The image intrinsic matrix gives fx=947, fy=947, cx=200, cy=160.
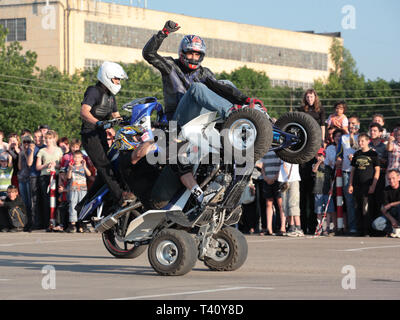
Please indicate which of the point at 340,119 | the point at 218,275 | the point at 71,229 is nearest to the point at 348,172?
the point at 340,119

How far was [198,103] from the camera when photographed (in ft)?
34.2

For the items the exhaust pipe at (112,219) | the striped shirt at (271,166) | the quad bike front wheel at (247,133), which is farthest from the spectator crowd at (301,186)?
the quad bike front wheel at (247,133)

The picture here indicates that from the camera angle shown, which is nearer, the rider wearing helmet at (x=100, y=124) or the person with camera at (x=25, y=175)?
the rider wearing helmet at (x=100, y=124)

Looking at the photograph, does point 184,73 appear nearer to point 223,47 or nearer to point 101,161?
point 101,161

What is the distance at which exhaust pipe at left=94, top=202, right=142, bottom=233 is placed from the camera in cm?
1198

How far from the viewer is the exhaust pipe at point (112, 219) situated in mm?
11984

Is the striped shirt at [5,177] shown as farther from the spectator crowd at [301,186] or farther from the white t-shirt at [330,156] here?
the white t-shirt at [330,156]

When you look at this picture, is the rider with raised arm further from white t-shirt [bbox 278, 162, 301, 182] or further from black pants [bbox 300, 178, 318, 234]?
black pants [bbox 300, 178, 318, 234]

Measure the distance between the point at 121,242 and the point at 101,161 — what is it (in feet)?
3.92

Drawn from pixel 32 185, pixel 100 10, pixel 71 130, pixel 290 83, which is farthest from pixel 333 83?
pixel 32 185

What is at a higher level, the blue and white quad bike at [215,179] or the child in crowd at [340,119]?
the child in crowd at [340,119]

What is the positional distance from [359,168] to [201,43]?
23.4ft

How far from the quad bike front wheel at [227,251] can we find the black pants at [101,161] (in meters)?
1.64

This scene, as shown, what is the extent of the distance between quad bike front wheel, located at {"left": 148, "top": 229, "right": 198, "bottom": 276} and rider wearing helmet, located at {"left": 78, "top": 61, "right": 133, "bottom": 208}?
5.17ft
